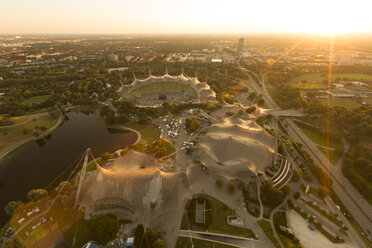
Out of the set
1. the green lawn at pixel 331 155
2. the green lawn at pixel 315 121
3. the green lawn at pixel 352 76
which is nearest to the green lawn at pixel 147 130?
the green lawn at pixel 331 155

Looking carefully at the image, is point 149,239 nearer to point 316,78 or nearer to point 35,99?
point 35,99

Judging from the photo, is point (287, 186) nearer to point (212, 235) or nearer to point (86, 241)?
point (212, 235)

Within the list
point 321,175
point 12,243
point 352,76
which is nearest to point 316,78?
point 352,76

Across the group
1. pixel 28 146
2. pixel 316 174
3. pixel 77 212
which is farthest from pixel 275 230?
pixel 28 146

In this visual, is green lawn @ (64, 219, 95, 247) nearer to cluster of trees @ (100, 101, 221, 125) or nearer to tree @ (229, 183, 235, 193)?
tree @ (229, 183, 235, 193)

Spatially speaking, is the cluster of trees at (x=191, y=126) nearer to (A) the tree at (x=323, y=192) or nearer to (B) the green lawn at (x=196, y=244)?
(B) the green lawn at (x=196, y=244)

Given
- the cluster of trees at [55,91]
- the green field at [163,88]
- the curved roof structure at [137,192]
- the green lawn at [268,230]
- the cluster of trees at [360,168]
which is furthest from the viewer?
the green field at [163,88]

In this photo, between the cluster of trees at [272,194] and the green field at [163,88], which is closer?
the cluster of trees at [272,194]
